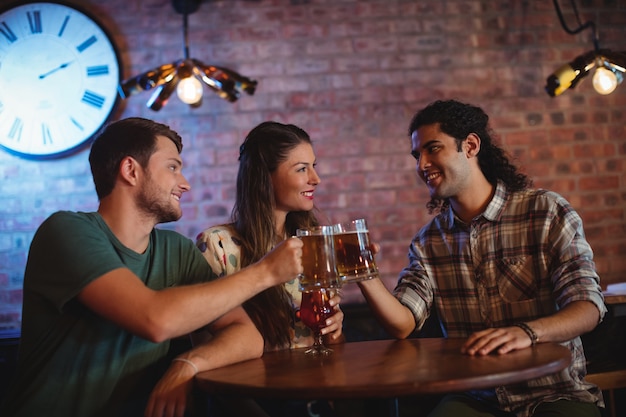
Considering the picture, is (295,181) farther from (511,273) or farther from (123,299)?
Answer: (123,299)

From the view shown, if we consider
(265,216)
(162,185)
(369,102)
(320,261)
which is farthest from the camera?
(369,102)

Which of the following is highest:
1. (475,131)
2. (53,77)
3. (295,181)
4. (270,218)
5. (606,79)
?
(53,77)

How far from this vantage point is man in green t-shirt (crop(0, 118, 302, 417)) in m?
1.45

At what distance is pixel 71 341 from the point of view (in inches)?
62.5

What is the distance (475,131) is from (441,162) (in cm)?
21

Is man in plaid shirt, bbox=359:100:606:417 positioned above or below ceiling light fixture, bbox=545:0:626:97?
below

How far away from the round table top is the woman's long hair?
345 mm

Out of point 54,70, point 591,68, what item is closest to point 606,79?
point 591,68

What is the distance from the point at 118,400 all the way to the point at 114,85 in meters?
2.12

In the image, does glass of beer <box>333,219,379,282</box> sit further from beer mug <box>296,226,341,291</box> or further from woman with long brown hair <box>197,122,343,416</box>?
woman with long brown hair <box>197,122,343,416</box>

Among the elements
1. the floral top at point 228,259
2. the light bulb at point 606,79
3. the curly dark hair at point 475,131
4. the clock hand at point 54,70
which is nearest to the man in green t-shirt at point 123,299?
the floral top at point 228,259

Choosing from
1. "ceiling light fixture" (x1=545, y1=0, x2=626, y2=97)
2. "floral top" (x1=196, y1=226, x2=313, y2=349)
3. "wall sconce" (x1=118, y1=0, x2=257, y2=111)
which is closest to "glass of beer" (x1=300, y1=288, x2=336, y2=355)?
"floral top" (x1=196, y1=226, x2=313, y2=349)

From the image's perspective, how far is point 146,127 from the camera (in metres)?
1.86

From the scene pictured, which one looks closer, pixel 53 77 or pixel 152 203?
pixel 152 203
